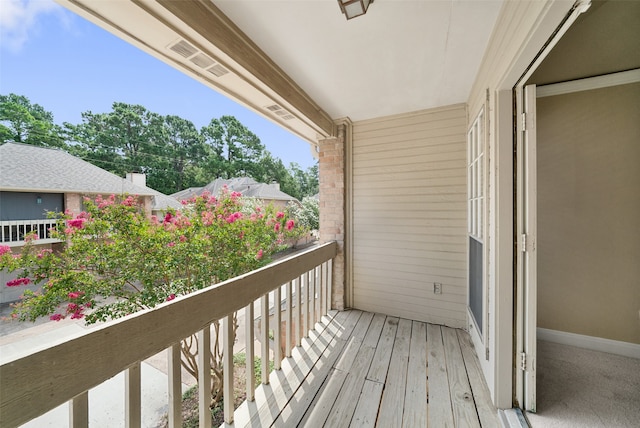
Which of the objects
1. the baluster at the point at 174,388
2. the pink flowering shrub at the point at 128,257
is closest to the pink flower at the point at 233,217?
the pink flowering shrub at the point at 128,257

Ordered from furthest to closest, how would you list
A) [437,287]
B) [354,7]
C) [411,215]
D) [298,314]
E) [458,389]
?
[411,215] < [437,287] < [298,314] < [458,389] < [354,7]

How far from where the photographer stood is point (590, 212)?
7.10ft

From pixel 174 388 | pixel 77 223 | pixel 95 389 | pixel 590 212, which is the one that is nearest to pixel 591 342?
pixel 590 212

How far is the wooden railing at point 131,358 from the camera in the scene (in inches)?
26.0

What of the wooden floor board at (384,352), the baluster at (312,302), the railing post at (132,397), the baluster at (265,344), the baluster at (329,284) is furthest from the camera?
the baluster at (329,284)

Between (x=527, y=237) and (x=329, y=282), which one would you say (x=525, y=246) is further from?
(x=329, y=282)

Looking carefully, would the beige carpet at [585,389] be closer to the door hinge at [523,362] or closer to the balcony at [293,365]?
the door hinge at [523,362]

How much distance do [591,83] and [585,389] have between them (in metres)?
2.37

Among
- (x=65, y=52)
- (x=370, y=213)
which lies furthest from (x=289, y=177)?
(x=65, y=52)

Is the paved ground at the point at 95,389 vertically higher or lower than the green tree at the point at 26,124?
lower

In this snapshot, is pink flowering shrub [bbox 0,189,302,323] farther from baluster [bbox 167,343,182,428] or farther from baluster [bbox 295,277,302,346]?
baluster [bbox 167,343,182,428]

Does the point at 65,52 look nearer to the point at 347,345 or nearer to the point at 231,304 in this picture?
the point at 231,304

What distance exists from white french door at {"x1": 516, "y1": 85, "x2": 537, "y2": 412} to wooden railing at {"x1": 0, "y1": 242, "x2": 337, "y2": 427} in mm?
1669

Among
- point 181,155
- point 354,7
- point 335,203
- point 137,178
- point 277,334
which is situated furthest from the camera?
point 181,155
